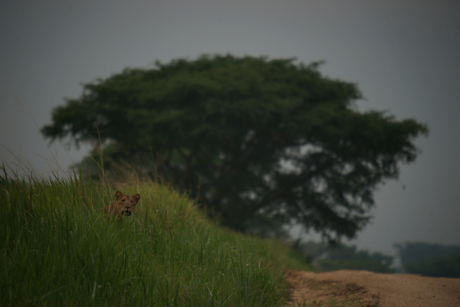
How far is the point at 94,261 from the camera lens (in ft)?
8.45

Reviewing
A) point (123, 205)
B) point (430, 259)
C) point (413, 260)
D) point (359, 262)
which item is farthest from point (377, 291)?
point (359, 262)

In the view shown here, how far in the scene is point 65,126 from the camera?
13297 millimetres

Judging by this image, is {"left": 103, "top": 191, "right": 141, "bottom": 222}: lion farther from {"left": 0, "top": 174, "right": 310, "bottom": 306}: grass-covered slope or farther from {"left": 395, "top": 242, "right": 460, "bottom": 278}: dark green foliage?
{"left": 395, "top": 242, "right": 460, "bottom": 278}: dark green foliage

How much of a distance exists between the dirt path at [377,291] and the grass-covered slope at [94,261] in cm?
78

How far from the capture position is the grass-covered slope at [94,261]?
2.37 meters

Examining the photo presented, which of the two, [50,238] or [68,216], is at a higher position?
[68,216]

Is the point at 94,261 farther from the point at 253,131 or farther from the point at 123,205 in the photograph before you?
the point at 253,131

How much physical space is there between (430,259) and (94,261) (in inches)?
536

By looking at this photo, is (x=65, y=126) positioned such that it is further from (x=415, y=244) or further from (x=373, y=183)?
(x=415, y=244)

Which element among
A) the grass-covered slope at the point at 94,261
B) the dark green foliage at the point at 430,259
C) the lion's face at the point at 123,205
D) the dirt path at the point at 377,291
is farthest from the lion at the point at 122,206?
the dark green foliage at the point at 430,259

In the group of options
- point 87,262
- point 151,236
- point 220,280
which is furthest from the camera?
point 151,236

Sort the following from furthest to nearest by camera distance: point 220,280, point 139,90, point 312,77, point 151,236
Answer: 1. point 312,77
2. point 139,90
3. point 151,236
4. point 220,280

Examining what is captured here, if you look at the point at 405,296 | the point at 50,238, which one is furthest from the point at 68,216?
the point at 405,296

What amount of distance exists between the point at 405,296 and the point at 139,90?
1201 cm
